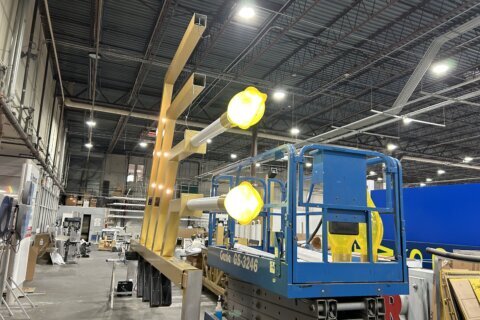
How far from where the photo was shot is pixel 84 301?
7.60 meters

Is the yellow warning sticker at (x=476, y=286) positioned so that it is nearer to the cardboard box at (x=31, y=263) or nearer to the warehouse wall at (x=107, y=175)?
the cardboard box at (x=31, y=263)

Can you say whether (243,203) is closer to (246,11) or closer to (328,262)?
A: (328,262)

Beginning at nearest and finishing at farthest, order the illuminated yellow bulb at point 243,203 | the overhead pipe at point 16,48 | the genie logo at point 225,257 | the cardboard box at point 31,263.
Result: the illuminated yellow bulb at point 243,203 → the genie logo at point 225,257 → the overhead pipe at point 16,48 → the cardboard box at point 31,263

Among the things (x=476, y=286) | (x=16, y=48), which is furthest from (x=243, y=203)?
(x=16, y=48)

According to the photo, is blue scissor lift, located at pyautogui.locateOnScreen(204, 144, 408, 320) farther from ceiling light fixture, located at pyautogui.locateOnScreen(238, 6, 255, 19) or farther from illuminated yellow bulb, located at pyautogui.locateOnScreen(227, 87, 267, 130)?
ceiling light fixture, located at pyautogui.locateOnScreen(238, 6, 255, 19)

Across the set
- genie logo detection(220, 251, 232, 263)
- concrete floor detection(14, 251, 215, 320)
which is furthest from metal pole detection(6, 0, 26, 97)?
concrete floor detection(14, 251, 215, 320)

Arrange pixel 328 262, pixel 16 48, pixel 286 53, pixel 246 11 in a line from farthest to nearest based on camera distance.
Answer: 1. pixel 286 53
2. pixel 246 11
3. pixel 16 48
4. pixel 328 262

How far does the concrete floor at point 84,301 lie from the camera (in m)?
6.57

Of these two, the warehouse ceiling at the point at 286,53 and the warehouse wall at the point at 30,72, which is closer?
the warehouse wall at the point at 30,72

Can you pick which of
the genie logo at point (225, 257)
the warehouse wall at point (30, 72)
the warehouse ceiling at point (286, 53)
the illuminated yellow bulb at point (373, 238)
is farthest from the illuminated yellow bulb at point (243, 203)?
the warehouse ceiling at point (286, 53)

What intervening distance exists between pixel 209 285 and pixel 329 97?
26.3ft

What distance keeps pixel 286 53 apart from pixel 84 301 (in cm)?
810

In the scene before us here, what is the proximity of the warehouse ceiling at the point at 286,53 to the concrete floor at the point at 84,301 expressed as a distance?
16.2 feet

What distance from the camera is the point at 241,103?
1.56 m
